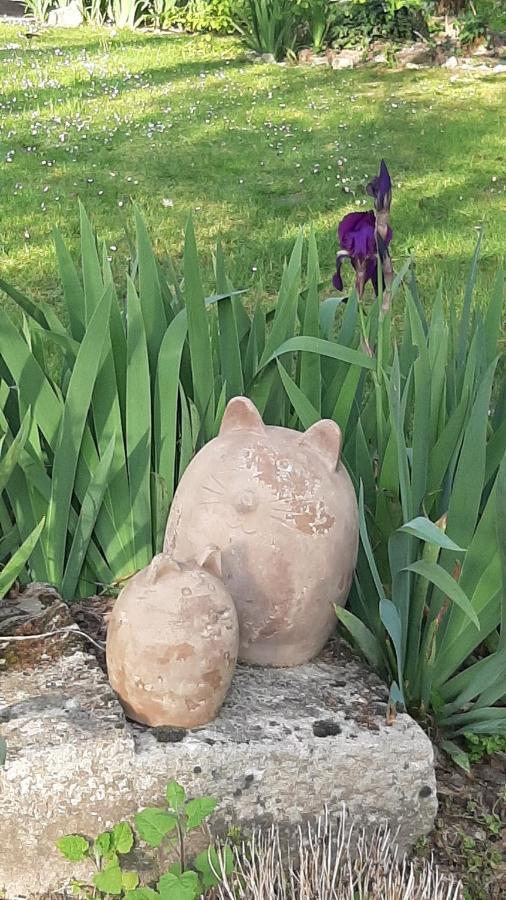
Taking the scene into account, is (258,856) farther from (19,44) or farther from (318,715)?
(19,44)

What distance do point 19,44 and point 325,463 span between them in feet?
32.8

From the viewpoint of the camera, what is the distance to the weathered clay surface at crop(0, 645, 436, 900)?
1.61 metres

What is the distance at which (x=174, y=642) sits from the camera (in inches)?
64.0

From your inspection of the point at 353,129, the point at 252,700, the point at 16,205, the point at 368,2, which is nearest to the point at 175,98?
the point at 353,129

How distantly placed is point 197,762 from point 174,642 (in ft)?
0.67

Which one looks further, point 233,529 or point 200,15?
point 200,15

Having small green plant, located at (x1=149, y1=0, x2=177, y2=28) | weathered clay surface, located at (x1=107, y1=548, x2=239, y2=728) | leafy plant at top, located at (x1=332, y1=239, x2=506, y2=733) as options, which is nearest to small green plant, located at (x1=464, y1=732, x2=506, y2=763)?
leafy plant at top, located at (x1=332, y1=239, x2=506, y2=733)

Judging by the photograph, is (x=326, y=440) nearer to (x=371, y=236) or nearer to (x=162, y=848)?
(x=371, y=236)

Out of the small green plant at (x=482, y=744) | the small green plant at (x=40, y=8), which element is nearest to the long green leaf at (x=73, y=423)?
the small green plant at (x=482, y=744)

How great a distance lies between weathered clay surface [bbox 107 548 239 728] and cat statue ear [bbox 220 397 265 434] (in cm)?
30

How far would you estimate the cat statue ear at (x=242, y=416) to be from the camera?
72.2 inches

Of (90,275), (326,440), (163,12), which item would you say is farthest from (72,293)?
(163,12)

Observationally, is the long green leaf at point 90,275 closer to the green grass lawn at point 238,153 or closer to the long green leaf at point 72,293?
the long green leaf at point 72,293

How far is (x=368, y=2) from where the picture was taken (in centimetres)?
943
